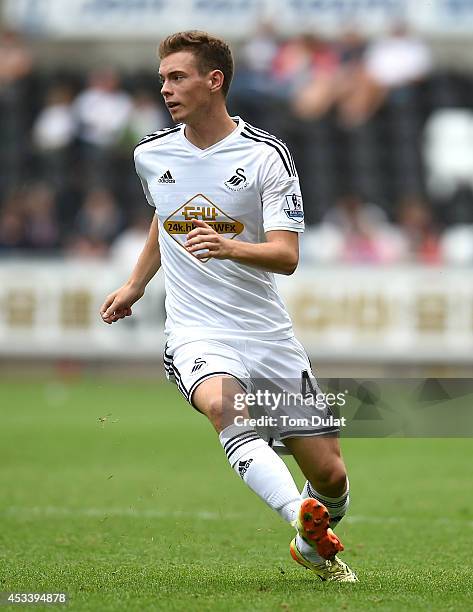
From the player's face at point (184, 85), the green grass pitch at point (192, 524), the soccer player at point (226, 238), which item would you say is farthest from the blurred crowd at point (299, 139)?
the player's face at point (184, 85)

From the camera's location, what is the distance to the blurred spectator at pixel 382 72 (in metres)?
21.1

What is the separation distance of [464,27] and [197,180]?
17754mm

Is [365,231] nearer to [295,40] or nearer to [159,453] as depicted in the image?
[295,40]

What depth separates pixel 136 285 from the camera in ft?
20.5

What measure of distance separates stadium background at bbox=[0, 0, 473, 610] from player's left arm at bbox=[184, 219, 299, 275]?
204cm

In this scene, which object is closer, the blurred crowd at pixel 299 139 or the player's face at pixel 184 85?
the player's face at pixel 184 85

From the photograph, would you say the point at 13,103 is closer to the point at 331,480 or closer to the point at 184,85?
the point at 184,85

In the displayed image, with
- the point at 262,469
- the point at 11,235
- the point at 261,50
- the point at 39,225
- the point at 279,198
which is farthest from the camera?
the point at 261,50

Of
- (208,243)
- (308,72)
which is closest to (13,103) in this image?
(308,72)

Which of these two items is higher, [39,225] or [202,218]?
[202,218]

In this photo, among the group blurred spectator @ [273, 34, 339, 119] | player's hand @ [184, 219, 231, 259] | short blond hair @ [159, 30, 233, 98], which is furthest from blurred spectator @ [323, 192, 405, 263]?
player's hand @ [184, 219, 231, 259]

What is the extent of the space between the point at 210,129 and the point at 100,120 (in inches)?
595
